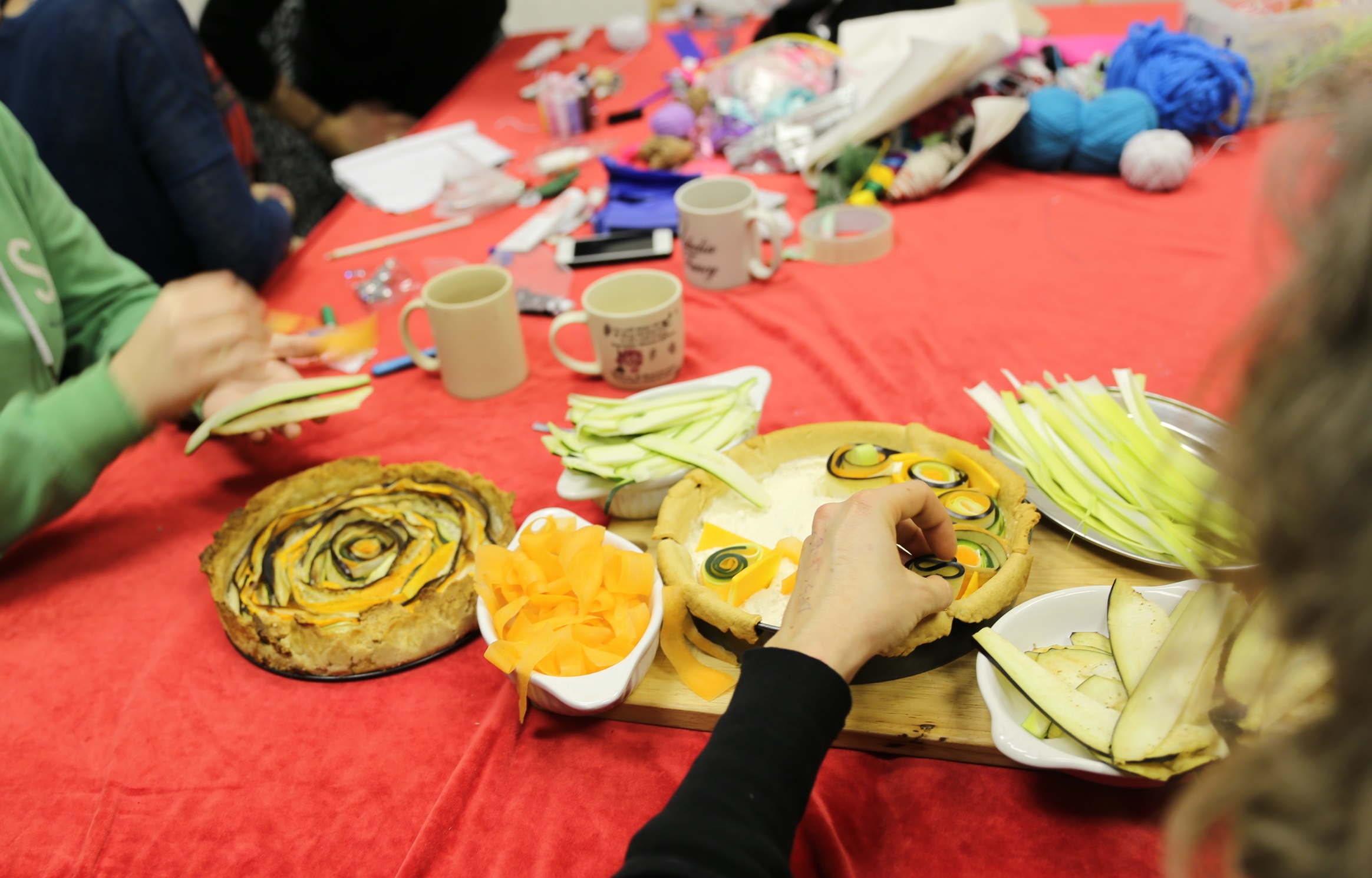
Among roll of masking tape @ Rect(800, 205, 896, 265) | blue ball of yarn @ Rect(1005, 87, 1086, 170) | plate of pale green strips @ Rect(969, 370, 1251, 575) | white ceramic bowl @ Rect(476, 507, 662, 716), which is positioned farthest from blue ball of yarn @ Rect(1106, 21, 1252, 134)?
white ceramic bowl @ Rect(476, 507, 662, 716)

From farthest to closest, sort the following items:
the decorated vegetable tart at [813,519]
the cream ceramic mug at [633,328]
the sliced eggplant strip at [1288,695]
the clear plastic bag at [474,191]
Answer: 1. the clear plastic bag at [474,191]
2. the cream ceramic mug at [633,328]
3. the decorated vegetable tart at [813,519]
4. the sliced eggplant strip at [1288,695]

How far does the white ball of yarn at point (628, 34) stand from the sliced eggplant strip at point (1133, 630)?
8.95 ft

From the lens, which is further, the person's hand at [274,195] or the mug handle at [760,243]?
the person's hand at [274,195]

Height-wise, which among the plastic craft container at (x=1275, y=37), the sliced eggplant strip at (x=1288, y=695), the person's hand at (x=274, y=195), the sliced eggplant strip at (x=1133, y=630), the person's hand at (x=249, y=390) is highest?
the plastic craft container at (x=1275, y=37)

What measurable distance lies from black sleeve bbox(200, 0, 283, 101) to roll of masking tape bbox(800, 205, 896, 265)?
1955 mm

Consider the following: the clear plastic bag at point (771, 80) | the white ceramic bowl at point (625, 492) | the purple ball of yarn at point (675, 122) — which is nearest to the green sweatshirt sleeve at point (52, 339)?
the white ceramic bowl at point (625, 492)

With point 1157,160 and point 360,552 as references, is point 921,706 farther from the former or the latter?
point 1157,160

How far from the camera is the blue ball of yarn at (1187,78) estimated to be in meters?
1.92

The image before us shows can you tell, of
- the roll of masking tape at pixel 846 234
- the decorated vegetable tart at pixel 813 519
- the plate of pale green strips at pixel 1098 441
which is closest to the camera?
the decorated vegetable tart at pixel 813 519

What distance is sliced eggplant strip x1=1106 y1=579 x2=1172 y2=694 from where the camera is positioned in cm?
81

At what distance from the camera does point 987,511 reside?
3.42 ft

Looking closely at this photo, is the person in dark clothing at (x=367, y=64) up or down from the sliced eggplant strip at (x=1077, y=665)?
down

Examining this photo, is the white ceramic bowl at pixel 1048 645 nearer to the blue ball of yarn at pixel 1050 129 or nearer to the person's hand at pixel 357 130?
the blue ball of yarn at pixel 1050 129

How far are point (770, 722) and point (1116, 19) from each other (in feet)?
9.25
